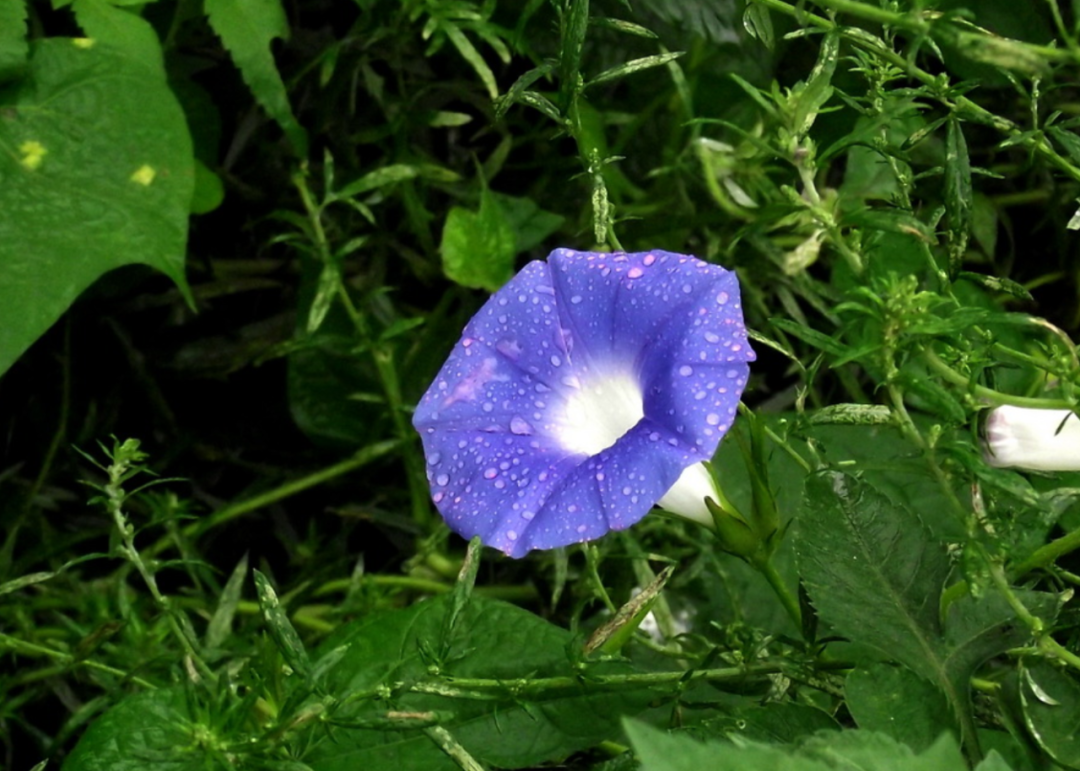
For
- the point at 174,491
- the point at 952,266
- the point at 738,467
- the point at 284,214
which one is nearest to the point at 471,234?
the point at 284,214

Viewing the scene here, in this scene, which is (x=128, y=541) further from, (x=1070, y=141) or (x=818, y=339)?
(x=1070, y=141)

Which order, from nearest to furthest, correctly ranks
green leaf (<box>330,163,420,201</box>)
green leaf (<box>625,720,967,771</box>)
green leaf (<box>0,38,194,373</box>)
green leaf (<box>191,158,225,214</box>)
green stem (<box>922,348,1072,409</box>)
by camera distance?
green leaf (<box>625,720,967,771</box>) → green stem (<box>922,348,1072,409</box>) → green leaf (<box>0,38,194,373</box>) → green leaf (<box>330,163,420,201</box>) → green leaf (<box>191,158,225,214</box>)

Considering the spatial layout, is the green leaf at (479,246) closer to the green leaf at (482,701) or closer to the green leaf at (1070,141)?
the green leaf at (482,701)

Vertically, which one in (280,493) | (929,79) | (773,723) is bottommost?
(280,493)

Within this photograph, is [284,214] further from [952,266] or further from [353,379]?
[952,266]

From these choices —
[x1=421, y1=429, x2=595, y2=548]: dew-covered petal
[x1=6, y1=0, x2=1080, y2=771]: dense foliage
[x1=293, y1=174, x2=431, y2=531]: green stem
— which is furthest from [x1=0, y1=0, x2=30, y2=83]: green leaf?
[x1=421, y1=429, x2=595, y2=548]: dew-covered petal

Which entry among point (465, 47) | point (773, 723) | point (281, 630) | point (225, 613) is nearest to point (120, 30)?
point (465, 47)

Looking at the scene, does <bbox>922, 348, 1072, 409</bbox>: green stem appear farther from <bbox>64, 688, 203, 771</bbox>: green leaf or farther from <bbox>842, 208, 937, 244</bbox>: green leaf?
<bbox>64, 688, 203, 771</bbox>: green leaf
